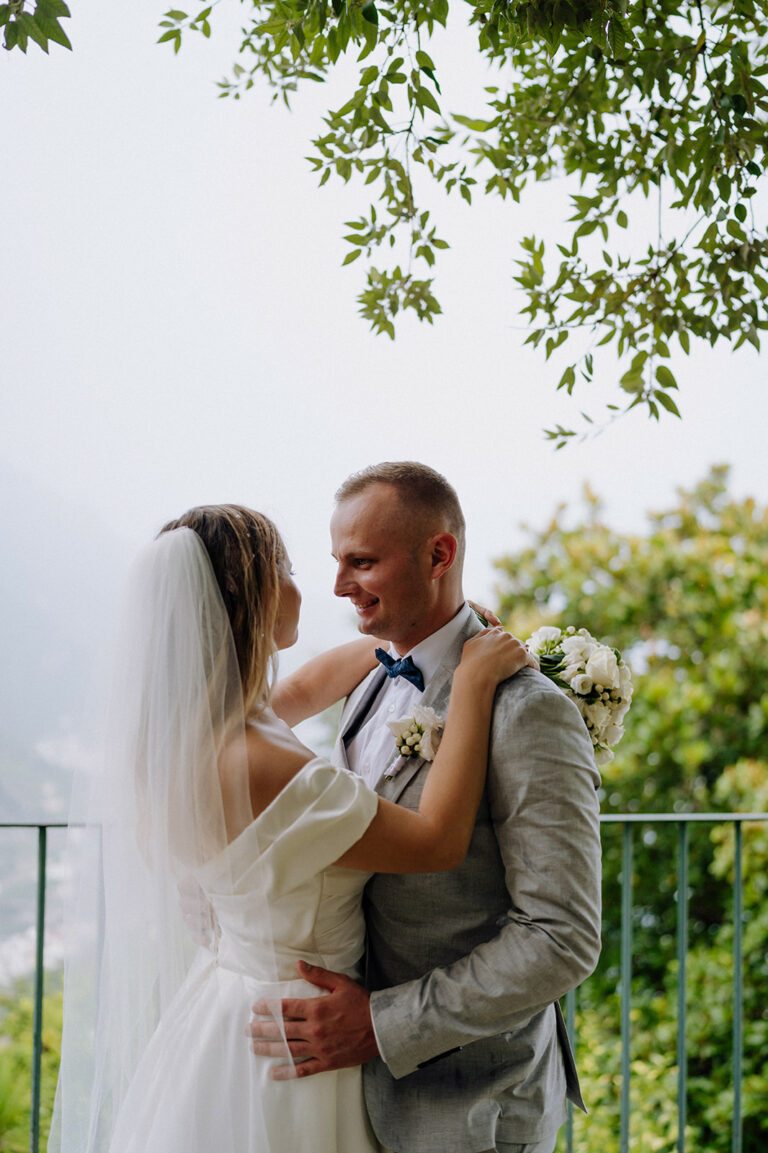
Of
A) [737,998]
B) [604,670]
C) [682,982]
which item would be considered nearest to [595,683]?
[604,670]

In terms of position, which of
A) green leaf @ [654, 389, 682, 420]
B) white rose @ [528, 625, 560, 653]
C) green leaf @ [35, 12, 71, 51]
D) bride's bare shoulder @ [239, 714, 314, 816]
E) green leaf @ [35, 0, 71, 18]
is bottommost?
bride's bare shoulder @ [239, 714, 314, 816]

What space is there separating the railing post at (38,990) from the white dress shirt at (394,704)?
3.32ft

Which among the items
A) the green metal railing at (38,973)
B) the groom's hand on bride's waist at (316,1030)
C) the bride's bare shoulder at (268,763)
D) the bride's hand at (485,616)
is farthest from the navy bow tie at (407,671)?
the green metal railing at (38,973)

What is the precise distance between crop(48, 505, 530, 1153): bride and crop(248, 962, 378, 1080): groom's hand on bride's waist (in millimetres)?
24

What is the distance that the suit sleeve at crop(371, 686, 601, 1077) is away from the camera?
1.55 m

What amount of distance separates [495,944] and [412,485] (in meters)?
0.83

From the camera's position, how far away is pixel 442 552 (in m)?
1.87

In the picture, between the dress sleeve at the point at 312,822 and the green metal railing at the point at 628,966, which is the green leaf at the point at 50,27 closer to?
the dress sleeve at the point at 312,822

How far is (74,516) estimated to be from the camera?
5449 mm

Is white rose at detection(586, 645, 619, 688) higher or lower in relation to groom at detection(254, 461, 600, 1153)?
higher

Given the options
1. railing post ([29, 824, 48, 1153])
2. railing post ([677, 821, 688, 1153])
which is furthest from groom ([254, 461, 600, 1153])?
railing post ([29, 824, 48, 1153])

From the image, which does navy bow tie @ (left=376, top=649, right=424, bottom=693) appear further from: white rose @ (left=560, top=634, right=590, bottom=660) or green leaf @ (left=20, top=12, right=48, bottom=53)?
green leaf @ (left=20, top=12, right=48, bottom=53)

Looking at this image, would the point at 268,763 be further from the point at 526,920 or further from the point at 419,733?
the point at 526,920

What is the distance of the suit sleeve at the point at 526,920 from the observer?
1.55 meters
